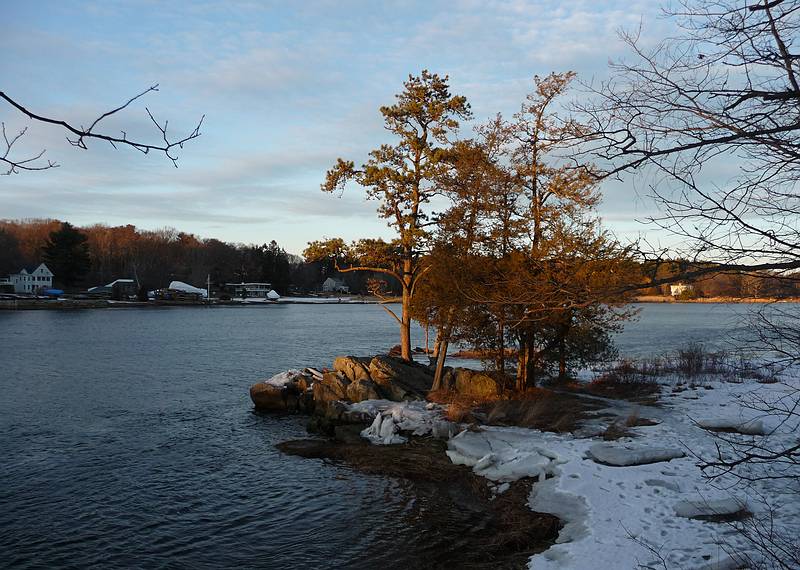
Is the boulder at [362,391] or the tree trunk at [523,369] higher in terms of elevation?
the tree trunk at [523,369]

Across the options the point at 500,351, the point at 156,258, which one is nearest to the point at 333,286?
the point at 156,258

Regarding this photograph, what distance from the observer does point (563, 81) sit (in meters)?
18.8

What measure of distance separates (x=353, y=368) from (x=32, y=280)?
383ft

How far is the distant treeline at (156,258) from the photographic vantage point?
13688cm

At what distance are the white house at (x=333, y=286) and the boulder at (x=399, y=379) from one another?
154 m

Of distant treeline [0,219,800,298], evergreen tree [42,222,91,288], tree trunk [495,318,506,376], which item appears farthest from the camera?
distant treeline [0,219,800,298]

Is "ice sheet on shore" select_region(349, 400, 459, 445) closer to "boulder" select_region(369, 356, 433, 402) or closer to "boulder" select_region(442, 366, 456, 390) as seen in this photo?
"boulder" select_region(369, 356, 433, 402)

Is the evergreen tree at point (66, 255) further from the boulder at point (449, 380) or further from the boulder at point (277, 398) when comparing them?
the boulder at point (449, 380)

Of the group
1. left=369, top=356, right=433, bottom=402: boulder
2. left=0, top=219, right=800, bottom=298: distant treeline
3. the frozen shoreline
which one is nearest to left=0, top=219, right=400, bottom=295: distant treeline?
left=0, top=219, right=800, bottom=298: distant treeline

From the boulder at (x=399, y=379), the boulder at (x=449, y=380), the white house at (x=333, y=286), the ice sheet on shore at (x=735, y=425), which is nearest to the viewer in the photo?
the ice sheet on shore at (x=735, y=425)

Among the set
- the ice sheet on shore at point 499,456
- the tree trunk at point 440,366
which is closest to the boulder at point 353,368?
the tree trunk at point 440,366

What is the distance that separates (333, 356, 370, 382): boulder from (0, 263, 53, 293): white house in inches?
4417

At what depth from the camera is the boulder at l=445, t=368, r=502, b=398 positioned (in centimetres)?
2085

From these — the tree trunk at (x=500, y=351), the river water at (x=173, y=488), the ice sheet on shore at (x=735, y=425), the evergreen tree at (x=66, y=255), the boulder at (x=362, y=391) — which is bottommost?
the river water at (x=173, y=488)
